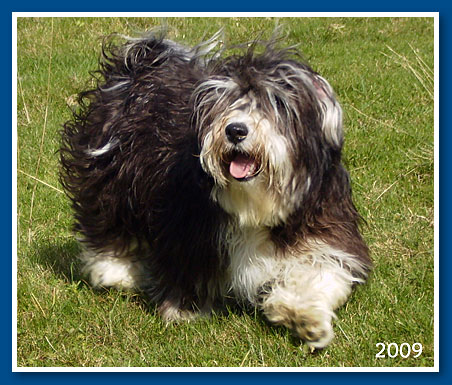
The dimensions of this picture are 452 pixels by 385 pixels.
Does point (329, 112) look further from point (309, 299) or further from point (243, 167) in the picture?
point (309, 299)

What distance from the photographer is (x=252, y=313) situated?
4270mm

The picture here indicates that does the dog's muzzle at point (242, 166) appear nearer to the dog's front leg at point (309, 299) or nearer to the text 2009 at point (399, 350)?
the dog's front leg at point (309, 299)

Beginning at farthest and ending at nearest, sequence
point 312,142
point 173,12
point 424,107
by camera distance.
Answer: point 424,107
point 173,12
point 312,142

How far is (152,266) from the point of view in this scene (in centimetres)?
454

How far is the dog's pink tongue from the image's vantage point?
3477 millimetres

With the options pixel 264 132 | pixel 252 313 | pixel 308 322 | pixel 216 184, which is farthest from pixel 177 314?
pixel 264 132

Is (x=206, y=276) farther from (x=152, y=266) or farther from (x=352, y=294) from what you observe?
(x=352, y=294)

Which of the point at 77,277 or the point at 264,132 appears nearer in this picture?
the point at 264,132

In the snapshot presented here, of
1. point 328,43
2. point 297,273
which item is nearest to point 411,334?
point 297,273

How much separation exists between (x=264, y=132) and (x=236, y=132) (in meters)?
0.13

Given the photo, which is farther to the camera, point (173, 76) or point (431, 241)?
point (431, 241)

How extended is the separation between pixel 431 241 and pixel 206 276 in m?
1.54

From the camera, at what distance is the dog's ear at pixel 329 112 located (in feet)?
12.0

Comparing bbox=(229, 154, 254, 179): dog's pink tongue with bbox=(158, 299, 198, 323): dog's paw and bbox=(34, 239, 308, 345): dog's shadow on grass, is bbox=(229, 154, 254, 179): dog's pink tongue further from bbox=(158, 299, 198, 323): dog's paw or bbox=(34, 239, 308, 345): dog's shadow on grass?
bbox=(158, 299, 198, 323): dog's paw
